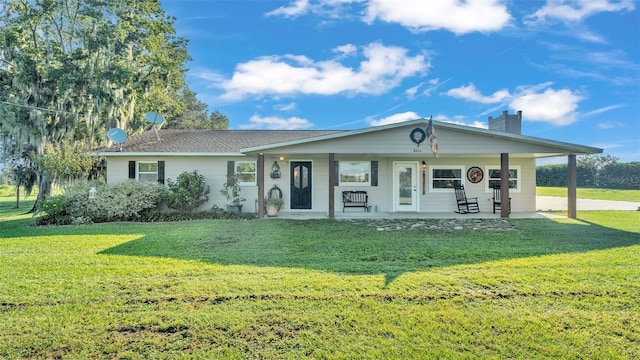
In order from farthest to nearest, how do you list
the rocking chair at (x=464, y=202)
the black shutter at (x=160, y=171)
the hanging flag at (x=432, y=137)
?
1. the black shutter at (x=160, y=171)
2. the rocking chair at (x=464, y=202)
3. the hanging flag at (x=432, y=137)

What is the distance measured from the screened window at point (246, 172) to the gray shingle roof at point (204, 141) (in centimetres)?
59

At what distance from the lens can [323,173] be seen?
12.1m

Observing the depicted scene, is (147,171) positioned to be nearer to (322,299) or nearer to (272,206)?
(272,206)

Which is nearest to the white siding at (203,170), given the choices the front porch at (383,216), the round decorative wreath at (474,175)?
the front porch at (383,216)

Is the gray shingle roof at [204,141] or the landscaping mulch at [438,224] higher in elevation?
the gray shingle roof at [204,141]

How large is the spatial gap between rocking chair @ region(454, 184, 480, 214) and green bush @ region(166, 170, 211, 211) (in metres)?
8.80

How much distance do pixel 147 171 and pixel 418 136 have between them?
937cm

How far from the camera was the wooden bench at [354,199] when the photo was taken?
11.9 m

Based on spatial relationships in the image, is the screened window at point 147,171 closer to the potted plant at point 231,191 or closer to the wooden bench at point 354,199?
the potted plant at point 231,191

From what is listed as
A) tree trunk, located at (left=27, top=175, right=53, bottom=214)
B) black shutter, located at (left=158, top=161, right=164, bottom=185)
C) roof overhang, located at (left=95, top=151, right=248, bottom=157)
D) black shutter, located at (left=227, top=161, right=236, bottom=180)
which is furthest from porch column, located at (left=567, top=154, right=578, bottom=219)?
tree trunk, located at (left=27, top=175, right=53, bottom=214)

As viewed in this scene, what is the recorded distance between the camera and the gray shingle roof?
1184 cm

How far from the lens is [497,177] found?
39.9 ft

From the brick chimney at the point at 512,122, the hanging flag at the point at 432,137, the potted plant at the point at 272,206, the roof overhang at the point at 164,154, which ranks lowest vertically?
the potted plant at the point at 272,206

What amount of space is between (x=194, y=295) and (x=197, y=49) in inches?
738
